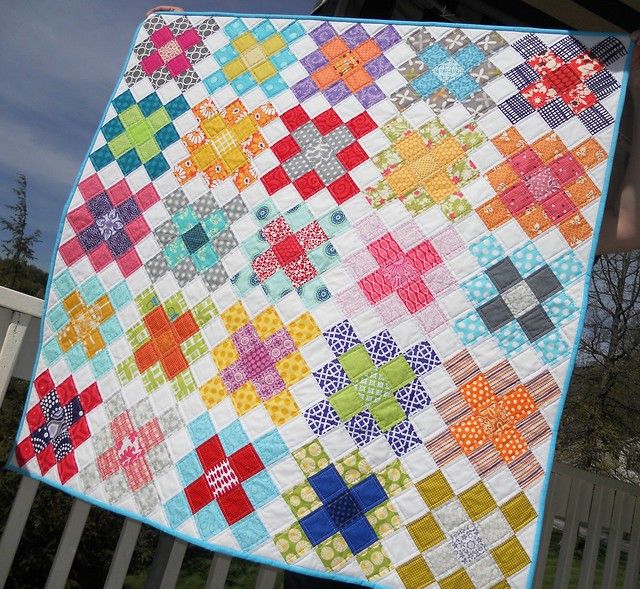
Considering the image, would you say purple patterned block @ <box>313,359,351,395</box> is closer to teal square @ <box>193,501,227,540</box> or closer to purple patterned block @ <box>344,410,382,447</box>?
purple patterned block @ <box>344,410,382,447</box>

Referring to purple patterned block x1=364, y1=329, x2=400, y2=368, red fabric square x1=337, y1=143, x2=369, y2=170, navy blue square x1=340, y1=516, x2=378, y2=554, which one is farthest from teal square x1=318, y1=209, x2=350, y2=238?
navy blue square x1=340, y1=516, x2=378, y2=554

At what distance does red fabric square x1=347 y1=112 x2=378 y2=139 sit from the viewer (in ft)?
4.20

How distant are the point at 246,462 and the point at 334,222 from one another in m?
0.50

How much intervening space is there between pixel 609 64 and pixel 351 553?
41.0 inches

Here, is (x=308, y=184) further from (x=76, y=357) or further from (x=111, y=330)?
(x=76, y=357)

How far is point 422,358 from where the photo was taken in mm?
1128

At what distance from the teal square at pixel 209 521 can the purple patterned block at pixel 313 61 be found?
37.7 inches

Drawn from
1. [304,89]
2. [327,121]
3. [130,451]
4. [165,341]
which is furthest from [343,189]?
[130,451]

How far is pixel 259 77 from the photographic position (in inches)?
55.7

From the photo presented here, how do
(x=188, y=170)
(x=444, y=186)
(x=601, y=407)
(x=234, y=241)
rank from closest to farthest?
(x=444, y=186) → (x=234, y=241) → (x=188, y=170) → (x=601, y=407)

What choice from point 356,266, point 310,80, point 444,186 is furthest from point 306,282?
point 310,80

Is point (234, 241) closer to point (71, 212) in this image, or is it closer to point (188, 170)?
point (188, 170)

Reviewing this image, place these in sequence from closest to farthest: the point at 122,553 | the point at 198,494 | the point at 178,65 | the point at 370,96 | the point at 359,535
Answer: the point at 359,535, the point at 198,494, the point at 370,96, the point at 122,553, the point at 178,65

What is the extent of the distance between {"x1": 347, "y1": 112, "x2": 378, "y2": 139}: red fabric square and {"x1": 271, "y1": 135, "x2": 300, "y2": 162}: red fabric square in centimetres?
13
